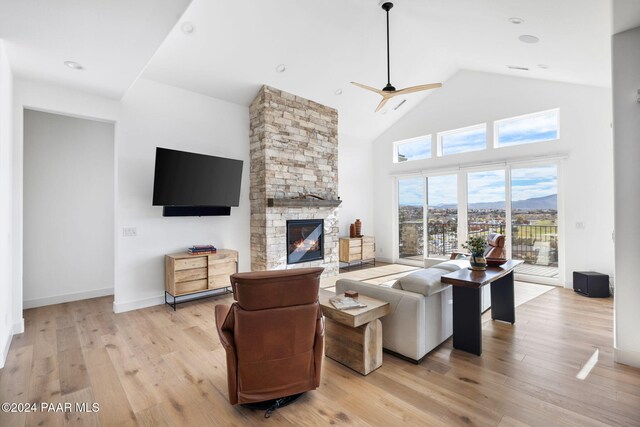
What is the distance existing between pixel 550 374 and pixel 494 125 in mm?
4866

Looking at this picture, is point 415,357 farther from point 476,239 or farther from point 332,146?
point 332,146

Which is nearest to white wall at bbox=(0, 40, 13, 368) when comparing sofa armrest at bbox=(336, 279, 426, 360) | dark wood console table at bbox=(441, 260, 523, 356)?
sofa armrest at bbox=(336, 279, 426, 360)

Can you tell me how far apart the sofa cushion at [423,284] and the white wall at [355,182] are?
14.4 feet

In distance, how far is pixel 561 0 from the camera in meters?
2.57

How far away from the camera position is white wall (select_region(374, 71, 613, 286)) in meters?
4.74

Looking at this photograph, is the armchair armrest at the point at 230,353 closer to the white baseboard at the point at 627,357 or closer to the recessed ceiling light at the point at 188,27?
the white baseboard at the point at 627,357

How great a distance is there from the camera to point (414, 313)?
2527 millimetres

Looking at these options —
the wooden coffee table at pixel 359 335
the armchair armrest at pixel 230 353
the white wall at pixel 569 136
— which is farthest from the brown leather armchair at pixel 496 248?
the armchair armrest at pixel 230 353

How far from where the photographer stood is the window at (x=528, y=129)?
5293 millimetres

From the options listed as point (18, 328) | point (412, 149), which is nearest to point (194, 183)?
point (18, 328)

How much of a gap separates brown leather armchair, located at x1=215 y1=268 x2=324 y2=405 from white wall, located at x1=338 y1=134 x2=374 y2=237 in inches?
205

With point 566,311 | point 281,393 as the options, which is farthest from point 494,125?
point 281,393

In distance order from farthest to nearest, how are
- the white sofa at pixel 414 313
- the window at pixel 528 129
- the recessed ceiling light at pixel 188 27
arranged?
1. the window at pixel 528 129
2. the recessed ceiling light at pixel 188 27
3. the white sofa at pixel 414 313

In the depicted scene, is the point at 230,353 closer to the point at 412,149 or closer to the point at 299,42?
the point at 299,42
